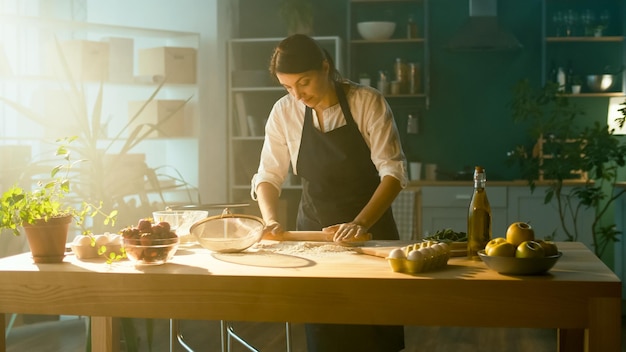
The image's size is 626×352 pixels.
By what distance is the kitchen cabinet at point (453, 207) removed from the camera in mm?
5910

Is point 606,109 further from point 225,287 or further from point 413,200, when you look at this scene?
point 225,287

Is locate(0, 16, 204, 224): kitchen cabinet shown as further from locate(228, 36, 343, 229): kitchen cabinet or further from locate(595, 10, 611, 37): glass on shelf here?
locate(595, 10, 611, 37): glass on shelf

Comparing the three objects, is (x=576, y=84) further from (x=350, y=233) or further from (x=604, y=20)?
(x=350, y=233)

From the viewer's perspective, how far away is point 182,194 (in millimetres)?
5590

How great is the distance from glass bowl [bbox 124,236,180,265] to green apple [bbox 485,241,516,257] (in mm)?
804

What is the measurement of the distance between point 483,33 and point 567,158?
3.74 ft

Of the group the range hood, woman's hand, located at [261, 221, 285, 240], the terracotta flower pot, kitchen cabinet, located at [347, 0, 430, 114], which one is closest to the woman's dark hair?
woman's hand, located at [261, 221, 285, 240]

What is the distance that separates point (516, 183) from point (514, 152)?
38 cm

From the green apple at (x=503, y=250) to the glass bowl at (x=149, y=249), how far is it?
2.64 feet

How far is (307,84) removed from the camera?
2.76 m

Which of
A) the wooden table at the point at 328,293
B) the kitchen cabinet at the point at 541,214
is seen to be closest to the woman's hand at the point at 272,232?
the wooden table at the point at 328,293

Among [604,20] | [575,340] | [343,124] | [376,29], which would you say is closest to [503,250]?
[575,340]

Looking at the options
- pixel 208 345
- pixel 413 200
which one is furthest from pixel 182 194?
pixel 413 200

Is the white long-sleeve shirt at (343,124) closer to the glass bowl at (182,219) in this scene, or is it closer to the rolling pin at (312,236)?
the rolling pin at (312,236)
